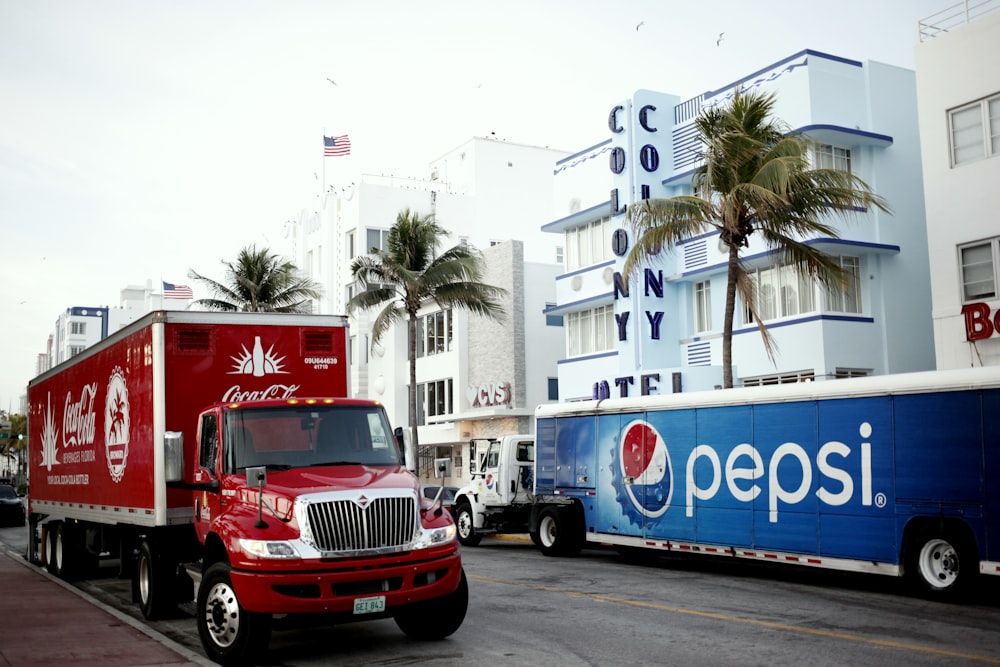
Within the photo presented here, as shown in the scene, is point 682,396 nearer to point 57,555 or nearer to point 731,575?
point 731,575

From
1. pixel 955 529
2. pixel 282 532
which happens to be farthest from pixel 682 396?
pixel 282 532

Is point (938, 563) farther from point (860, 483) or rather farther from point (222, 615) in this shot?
point (222, 615)

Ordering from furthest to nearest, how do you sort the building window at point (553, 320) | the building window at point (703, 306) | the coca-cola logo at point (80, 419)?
the building window at point (553, 320) → the building window at point (703, 306) → the coca-cola logo at point (80, 419)

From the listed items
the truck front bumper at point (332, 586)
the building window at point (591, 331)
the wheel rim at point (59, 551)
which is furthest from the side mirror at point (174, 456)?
the building window at point (591, 331)

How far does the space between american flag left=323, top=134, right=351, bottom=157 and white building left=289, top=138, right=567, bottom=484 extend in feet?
6.47

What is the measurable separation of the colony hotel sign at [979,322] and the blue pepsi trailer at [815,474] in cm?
807

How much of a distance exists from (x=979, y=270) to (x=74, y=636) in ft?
64.2

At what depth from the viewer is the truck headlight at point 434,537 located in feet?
32.5

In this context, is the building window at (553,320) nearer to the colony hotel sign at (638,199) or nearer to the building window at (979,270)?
the colony hotel sign at (638,199)

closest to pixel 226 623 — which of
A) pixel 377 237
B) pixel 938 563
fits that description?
pixel 938 563

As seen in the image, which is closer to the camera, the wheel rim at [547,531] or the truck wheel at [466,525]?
the wheel rim at [547,531]

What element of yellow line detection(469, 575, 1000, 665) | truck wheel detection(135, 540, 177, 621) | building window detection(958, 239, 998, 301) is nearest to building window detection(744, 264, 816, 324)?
building window detection(958, 239, 998, 301)

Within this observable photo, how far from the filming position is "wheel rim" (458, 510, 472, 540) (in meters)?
24.3

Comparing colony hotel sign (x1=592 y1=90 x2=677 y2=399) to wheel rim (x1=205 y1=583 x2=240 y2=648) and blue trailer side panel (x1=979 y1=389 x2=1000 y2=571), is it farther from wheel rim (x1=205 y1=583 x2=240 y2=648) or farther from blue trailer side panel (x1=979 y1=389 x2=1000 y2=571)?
wheel rim (x1=205 y1=583 x2=240 y2=648)
